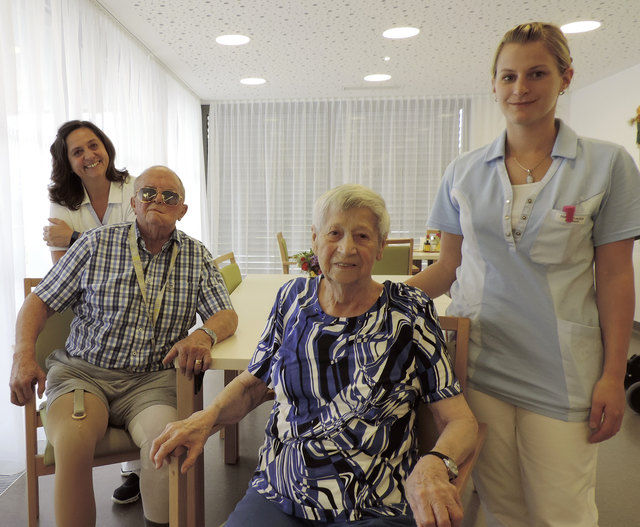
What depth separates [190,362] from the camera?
1725mm

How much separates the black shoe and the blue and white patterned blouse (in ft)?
4.37

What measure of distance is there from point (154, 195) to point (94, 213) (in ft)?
2.36

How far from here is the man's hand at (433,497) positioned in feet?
3.64

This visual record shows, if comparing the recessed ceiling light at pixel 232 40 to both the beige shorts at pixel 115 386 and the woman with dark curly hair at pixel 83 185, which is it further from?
the beige shorts at pixel 115 386

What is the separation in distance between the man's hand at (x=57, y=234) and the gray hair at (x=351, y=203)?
151cm

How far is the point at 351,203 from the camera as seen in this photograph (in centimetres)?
145

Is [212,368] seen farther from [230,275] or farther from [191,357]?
[230,275]

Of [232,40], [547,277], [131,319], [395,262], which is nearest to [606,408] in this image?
[547,277]

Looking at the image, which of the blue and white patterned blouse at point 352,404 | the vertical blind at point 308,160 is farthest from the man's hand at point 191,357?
the vertical blind at point 308,160

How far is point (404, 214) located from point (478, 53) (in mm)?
2966

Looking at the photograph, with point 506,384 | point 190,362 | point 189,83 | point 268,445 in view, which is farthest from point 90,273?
point 189,83

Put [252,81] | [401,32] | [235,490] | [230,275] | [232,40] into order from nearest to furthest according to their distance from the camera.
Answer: [235,490], [230,275], [401,32], [232,40], [252,81]

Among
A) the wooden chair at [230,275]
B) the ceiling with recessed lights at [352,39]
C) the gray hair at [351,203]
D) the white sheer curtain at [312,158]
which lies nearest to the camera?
the gray hair at [351,203]

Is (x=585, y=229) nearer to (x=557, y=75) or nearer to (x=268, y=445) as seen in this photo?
(x=557, y=75)
